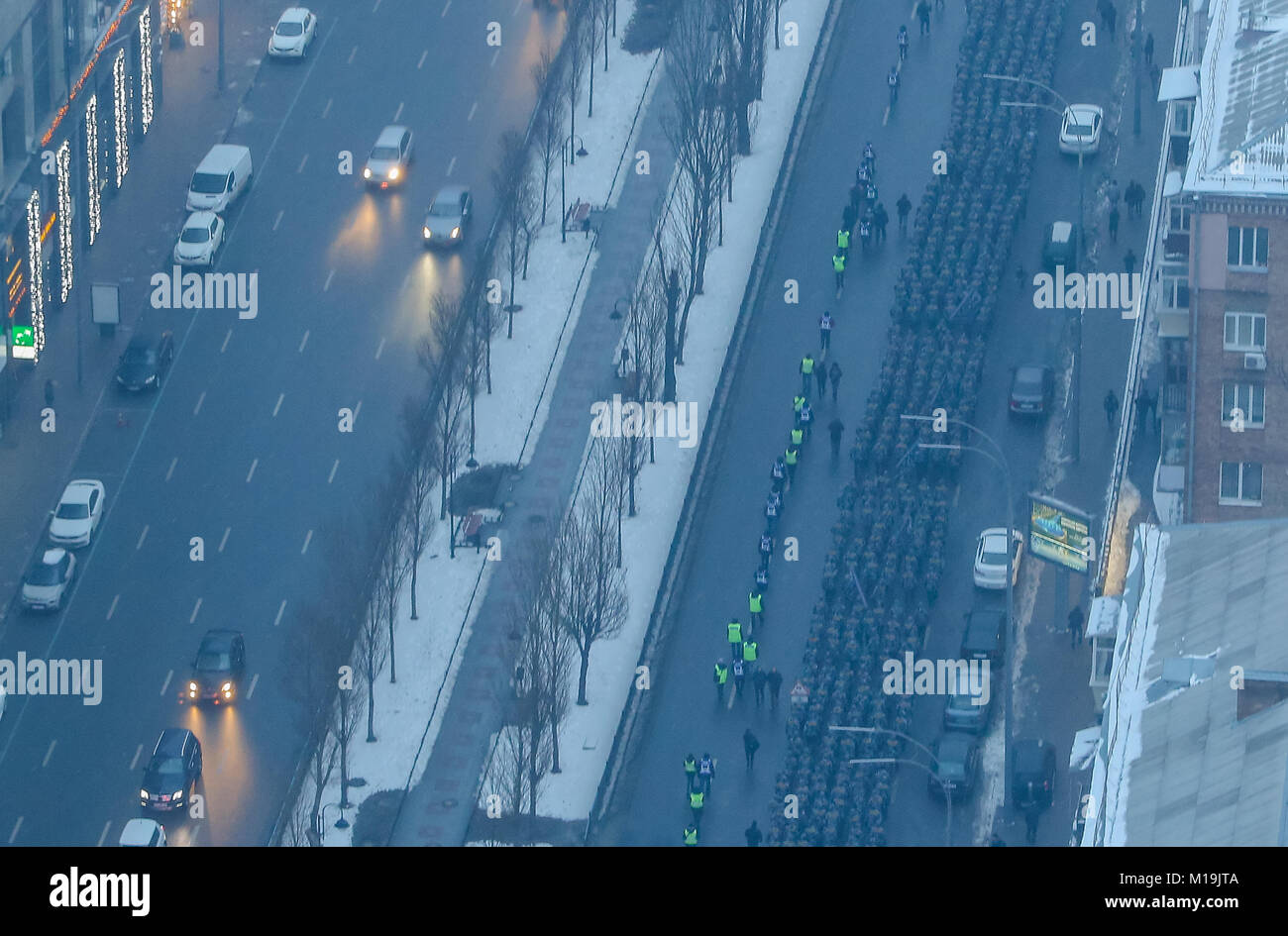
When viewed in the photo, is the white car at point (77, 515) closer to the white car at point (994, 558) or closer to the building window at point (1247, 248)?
the white car at point (994, 558)

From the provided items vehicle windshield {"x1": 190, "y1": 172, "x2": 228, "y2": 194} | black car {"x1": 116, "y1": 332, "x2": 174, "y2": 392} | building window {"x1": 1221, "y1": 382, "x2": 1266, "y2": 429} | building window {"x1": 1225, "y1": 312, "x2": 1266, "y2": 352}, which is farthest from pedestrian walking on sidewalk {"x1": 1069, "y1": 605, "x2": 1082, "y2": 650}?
vehicle windshield {"x1": 190, "y1": 172, "x2": 228, "y2": 194}

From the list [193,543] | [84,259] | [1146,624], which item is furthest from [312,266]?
[1146,624]

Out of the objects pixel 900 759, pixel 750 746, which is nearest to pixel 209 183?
pixel 750 746

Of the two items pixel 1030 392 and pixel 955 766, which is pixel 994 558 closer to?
pixel 1030 392

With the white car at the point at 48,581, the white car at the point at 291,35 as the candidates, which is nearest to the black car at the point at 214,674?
the white car at the point at 48,581

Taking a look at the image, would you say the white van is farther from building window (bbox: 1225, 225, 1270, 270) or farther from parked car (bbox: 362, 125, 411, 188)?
building window (bbox: 1225, 225, 1270, 270)

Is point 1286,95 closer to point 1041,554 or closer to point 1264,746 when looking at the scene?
point 1041,554
